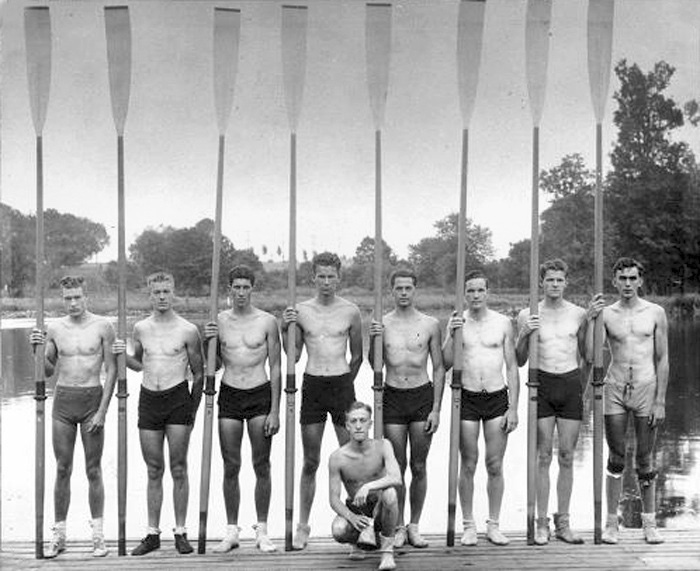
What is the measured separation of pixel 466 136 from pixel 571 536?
2782 millimetres

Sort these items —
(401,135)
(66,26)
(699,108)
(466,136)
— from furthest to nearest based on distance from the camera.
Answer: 1. (401,135)
2. (699,108)
3. (66,26)
4. (466,136)

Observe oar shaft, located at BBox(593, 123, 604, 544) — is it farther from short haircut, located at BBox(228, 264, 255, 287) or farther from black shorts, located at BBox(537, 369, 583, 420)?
short haircut, located at BBox(228, 264, 255, 287)

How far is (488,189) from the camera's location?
8984 millimetres

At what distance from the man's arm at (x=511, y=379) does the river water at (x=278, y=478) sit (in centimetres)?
428

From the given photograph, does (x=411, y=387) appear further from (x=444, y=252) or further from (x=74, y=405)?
(x=444, y=252)

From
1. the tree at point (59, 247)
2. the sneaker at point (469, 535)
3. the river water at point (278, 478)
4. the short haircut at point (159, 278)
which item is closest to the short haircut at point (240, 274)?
the short haircut at point (159, 278)

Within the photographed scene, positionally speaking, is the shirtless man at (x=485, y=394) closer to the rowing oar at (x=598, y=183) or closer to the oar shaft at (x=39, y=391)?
the rowing oar at (x=598, y=183)

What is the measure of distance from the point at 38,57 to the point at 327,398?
10.0 feet

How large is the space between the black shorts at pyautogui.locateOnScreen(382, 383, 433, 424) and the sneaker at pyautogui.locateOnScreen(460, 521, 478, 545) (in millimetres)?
776

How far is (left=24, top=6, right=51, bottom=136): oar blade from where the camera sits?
545cm

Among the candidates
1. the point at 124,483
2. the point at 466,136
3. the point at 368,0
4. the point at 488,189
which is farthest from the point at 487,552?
the point at 488,189

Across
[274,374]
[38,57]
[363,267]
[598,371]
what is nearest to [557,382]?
[598,371]

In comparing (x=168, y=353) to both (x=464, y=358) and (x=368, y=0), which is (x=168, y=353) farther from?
(x=368, y=0)

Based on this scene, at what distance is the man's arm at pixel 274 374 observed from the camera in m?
5.11
